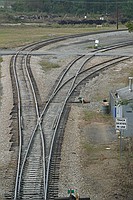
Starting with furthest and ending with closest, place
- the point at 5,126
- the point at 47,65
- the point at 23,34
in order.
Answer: the point at 23,34 < the point at 47,65 < the point at 5,126

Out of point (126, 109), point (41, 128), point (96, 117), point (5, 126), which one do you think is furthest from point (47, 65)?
point (126, 109)

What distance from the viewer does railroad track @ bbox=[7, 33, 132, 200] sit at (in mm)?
17516

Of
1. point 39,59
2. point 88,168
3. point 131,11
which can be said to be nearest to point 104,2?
point 131,11

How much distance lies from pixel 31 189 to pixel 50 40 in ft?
146

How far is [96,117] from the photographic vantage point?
2633 centimetres

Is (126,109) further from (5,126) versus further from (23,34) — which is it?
(23,34)

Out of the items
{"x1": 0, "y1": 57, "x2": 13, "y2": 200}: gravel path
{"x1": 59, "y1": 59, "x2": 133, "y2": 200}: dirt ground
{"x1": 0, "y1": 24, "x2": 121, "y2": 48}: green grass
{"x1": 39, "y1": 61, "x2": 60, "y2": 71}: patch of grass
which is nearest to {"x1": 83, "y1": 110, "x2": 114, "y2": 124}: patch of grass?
{"x1": 59, "y1": 59, "x2": 133, "y2": 200}: dirt ground

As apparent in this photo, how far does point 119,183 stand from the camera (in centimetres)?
1748

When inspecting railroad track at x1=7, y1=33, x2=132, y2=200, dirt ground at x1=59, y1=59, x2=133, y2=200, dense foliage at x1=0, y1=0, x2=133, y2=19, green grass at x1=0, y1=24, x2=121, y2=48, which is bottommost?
dirt ground at x1=59, y1=59, x2=133, y2=200

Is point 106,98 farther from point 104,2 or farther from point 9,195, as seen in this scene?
point 104,2

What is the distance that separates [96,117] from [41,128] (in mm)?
3725

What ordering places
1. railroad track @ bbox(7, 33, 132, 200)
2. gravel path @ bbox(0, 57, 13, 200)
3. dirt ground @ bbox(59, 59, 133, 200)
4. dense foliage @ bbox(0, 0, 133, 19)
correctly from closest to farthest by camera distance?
dirt ground @ bbox(59, 59, 133, 200)
railroad track @ bbox(7, 33, 132, 200)
gravel path @ bbox(0, 57, 13, 200)
dense foliage @ bbox(0, 0, 133, 19)

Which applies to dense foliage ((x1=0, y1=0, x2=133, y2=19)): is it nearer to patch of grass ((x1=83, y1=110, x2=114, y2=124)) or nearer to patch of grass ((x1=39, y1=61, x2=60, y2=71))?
patch of grass ((x1=39, y1=61, x2=60, y2=71))

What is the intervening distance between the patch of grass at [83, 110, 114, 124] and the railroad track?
1111mm
